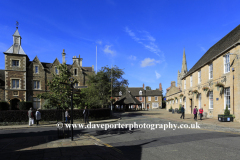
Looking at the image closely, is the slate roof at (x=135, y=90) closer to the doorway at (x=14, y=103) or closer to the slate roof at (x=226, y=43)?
the doorway at (x=14, y=103)

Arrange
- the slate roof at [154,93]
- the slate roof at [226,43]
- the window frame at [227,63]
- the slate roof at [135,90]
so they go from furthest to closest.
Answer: the slate roof at [135,90], the slate roof at [154,93], the slate roof at [226,43], the window frame at [227,63]

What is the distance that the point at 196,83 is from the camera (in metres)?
27.4

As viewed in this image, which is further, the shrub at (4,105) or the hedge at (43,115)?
the shrub at (4,105)

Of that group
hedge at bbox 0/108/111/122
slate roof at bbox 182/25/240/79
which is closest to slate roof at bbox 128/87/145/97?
slate roof at bbox 182/25/240/79

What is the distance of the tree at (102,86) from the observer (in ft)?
95.1

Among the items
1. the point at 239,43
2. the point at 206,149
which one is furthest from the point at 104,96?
the point at 206,149

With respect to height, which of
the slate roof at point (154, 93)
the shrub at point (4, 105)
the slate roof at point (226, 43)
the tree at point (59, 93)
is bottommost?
the shrub at point (4, 105)

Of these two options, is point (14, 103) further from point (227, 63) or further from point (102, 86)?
point (227, 63)

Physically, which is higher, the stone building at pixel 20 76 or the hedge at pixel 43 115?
the stone building at pixel 20 76

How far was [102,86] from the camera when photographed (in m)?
32.9

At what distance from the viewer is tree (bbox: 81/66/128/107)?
28992 mm

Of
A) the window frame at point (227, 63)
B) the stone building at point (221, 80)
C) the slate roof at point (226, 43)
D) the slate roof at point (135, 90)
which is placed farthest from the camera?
the slate roof at point (135, 90)

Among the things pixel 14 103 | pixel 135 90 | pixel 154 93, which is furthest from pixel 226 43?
pixel 135 90

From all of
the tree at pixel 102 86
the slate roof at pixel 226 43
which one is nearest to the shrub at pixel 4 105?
the tree at pixel 102 86
